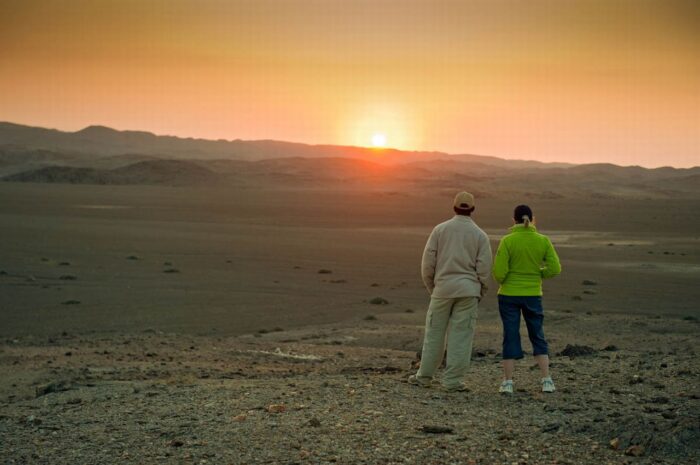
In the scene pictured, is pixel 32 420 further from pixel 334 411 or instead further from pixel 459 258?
pixel 459 258

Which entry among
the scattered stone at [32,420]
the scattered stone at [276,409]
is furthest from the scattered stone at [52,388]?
the scattered stone at [276,409]

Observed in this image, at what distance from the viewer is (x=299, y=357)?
514 inches

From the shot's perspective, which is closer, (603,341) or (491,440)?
(491,440)

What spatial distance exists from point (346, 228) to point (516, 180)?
284 feet

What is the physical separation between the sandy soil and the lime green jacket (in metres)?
1.05

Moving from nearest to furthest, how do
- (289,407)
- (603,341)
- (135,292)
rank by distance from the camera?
(289,407), (603,341), (135,292)

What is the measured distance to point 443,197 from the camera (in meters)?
79.4

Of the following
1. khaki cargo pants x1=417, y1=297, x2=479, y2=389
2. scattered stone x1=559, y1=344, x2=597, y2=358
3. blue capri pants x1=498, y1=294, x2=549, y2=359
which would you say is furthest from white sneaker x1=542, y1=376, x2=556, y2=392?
scattered stone x1=559, y1=344, x2=597, y2=358

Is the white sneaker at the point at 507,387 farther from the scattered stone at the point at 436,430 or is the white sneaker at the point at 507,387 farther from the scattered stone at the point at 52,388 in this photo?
the scattered stone at the point at 52,388

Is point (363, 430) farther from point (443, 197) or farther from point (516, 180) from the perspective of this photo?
point (516, 180)

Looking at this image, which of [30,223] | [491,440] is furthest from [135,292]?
[30,223]

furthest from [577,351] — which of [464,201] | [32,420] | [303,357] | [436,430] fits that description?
[32,420]

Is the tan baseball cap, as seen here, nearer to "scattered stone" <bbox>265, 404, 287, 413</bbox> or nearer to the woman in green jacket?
the woman in green jacket

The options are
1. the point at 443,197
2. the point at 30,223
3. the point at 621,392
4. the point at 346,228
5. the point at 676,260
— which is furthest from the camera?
the point at 443,197
